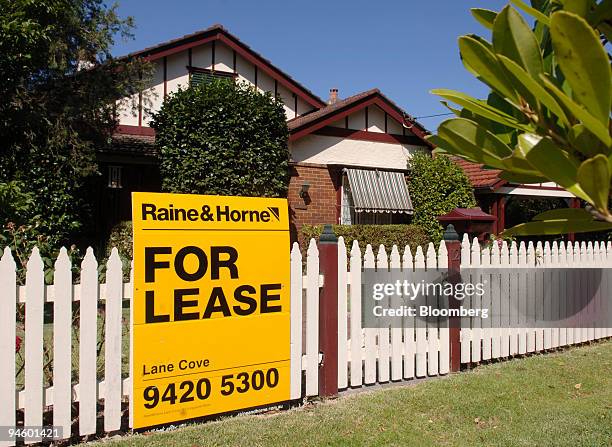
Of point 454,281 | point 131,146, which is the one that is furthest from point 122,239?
point 454,281

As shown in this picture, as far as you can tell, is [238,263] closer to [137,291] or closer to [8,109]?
[137,291]

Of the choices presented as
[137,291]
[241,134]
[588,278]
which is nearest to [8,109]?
[241,134]

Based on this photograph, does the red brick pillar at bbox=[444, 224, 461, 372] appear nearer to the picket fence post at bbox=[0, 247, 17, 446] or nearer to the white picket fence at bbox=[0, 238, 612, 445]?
the white picket fence at bbox=[0, 238, 612, 445]

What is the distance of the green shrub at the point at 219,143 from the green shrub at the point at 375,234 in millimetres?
1685

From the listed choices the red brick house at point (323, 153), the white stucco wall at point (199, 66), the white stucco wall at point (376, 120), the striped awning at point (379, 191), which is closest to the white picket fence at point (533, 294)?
the striped awning at point (379, 191)

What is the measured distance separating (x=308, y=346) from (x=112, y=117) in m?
9.06

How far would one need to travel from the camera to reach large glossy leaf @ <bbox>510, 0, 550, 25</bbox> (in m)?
1.17

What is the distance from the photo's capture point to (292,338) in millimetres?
4938

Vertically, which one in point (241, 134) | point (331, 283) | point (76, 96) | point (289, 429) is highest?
point (76, 96)

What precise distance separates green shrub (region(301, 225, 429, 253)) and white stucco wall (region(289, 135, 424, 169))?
75.6 inches

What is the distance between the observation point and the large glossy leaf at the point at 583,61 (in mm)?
884

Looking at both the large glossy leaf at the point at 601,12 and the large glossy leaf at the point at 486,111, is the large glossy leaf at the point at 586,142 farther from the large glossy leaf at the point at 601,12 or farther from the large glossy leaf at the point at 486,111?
the large glossy leaf at the point at 601,12

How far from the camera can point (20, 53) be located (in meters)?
9.41

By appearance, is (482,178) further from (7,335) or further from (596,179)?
(596,179)
